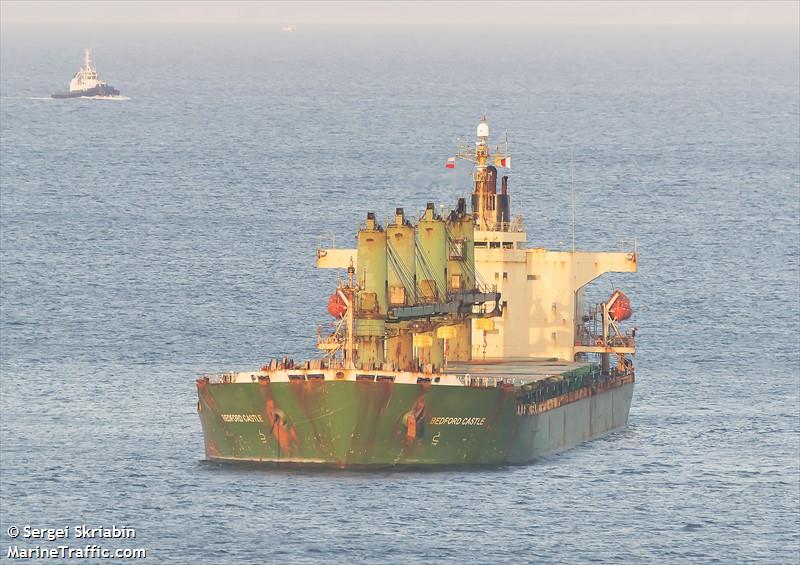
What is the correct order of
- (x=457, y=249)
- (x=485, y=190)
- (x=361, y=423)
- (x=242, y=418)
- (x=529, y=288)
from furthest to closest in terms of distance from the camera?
(x=485, y=190)
(x=529, y=288)
(x=457, y=249)
(x=242, y=418)
(x=361, y=423)

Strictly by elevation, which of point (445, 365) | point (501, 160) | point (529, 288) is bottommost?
point (445, 365)

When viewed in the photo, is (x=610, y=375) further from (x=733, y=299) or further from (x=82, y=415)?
(x=733, y=299)

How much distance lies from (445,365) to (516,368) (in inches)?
166

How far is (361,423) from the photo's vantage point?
377 ft

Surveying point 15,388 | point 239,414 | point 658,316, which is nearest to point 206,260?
point 658,316

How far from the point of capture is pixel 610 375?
13650 centimetres

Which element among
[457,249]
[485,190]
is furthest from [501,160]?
[457,249]

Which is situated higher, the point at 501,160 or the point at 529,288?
the point at 501,160

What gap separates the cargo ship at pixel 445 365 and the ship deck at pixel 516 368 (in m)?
0.14

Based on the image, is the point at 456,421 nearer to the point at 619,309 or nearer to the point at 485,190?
the point at 619,309

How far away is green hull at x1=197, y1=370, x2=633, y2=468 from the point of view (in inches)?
4518

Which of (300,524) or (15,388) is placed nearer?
(300,524)

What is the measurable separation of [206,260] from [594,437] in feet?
208

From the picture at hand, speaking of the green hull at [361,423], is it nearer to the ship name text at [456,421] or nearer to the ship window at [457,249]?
the ship name text at [456,421]
